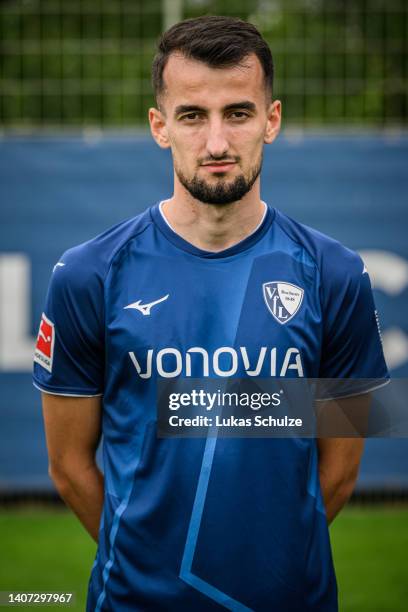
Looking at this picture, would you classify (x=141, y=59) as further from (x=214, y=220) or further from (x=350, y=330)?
(x=350, y=330)

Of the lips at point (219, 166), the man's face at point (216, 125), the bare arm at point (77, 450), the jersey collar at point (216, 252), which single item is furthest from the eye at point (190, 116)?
the bare arm at point (77, 450)

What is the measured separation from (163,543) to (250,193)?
0.87 metres

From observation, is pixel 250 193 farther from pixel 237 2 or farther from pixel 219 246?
pixel 237 2

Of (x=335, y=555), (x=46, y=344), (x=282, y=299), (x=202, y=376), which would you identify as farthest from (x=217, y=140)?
(x=335, y=555)

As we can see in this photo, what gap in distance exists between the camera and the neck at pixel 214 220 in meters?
2.24

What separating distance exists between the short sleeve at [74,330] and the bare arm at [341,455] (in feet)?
2.06

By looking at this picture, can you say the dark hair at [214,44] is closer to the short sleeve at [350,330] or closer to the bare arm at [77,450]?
the short sleeve at [350,330]

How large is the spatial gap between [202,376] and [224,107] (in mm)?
639

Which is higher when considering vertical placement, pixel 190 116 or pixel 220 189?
pixel 190 116

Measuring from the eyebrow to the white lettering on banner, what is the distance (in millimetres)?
3545

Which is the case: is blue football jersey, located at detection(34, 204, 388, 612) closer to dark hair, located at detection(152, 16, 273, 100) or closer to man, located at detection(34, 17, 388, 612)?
man, located at detection(34, 17, 388, 612)

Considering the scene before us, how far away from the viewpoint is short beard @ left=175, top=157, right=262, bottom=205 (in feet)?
7.11

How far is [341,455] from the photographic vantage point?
96.3 inches

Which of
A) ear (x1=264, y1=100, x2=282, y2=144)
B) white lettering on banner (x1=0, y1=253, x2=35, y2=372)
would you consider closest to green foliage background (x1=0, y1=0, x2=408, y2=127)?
white lettering on banner (x1=0, y1=253, x2=35, y2=372)
